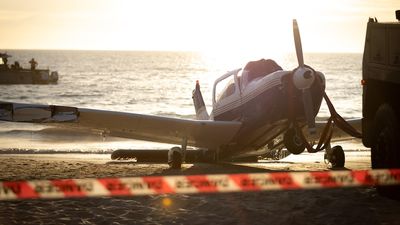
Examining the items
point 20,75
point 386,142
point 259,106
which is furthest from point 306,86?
point 20,75

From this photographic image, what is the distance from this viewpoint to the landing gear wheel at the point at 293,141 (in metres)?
11.7

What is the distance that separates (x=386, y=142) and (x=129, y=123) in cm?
754

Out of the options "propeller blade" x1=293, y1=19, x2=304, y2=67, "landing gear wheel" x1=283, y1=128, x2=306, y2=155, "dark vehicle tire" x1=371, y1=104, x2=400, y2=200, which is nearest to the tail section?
"landing gear wheel" x1=283, y1=128, x2=306, y2=155

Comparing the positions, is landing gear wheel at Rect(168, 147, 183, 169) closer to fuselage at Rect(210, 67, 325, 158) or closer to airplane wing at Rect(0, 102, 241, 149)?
airplane wing at Rect(0, 102, 241, 149)

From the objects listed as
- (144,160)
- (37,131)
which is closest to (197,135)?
(144,160)

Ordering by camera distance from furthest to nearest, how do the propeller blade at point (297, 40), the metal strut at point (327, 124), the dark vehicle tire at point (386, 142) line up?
1. the propeller blade at point (297, 40)
2. the metal strut at point (327, 124)
3. the dark vehicle tire at point (386, 142)

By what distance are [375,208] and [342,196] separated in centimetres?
92

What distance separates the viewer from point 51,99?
68.1 m

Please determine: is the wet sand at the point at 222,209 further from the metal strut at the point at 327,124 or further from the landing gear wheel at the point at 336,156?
the landing gear wheel at the point at 336,156

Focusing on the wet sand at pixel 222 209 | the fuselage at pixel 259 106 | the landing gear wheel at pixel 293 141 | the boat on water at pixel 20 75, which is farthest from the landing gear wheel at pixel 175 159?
the boat on water at pixel 20 75

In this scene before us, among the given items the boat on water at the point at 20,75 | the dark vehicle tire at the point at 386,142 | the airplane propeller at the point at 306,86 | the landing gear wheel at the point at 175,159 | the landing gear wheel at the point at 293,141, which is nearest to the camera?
the dark vehicle tire at the point at 386,142

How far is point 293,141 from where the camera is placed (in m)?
11.9

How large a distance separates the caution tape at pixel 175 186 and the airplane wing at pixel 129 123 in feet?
9.82

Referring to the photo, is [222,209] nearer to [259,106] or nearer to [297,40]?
[259,106]
